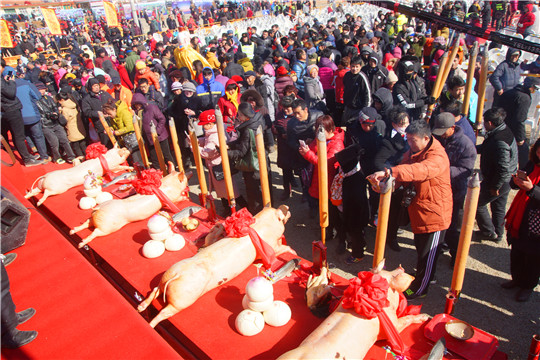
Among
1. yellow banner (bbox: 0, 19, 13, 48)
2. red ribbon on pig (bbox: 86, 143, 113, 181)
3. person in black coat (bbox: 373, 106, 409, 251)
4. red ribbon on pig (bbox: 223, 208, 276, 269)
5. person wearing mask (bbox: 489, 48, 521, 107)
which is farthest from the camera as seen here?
yellow banner (bbox: 0, 19, 13, 48)

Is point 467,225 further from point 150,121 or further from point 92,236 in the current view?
point 150,121

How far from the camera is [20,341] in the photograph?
2072 mm

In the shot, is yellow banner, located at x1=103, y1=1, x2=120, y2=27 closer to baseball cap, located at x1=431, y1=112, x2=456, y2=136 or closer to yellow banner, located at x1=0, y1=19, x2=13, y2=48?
yellow banner, located at x1=0, y1=19, x2=13, y2=48

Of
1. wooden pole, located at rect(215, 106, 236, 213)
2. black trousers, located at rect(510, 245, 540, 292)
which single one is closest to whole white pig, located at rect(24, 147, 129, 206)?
wooden pole, located at rect(215, 106, 236, 213)

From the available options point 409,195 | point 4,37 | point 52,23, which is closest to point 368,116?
point 409,195

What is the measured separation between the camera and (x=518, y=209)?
3.29 meters

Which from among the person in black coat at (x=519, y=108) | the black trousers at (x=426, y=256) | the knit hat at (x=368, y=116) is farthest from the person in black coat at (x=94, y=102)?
the person in black coat at (x=519, y=108)

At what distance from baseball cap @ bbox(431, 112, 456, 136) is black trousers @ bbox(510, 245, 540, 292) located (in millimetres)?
1311

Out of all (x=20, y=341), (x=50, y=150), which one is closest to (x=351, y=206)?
Answer: (x=20, y=341)

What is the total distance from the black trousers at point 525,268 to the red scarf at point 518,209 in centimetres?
20

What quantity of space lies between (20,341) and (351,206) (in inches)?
118

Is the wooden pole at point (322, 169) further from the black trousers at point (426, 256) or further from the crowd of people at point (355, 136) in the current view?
the black trousers at point (426, 256)

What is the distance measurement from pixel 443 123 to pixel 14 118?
600 cm

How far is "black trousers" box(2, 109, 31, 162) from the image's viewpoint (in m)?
5.43
